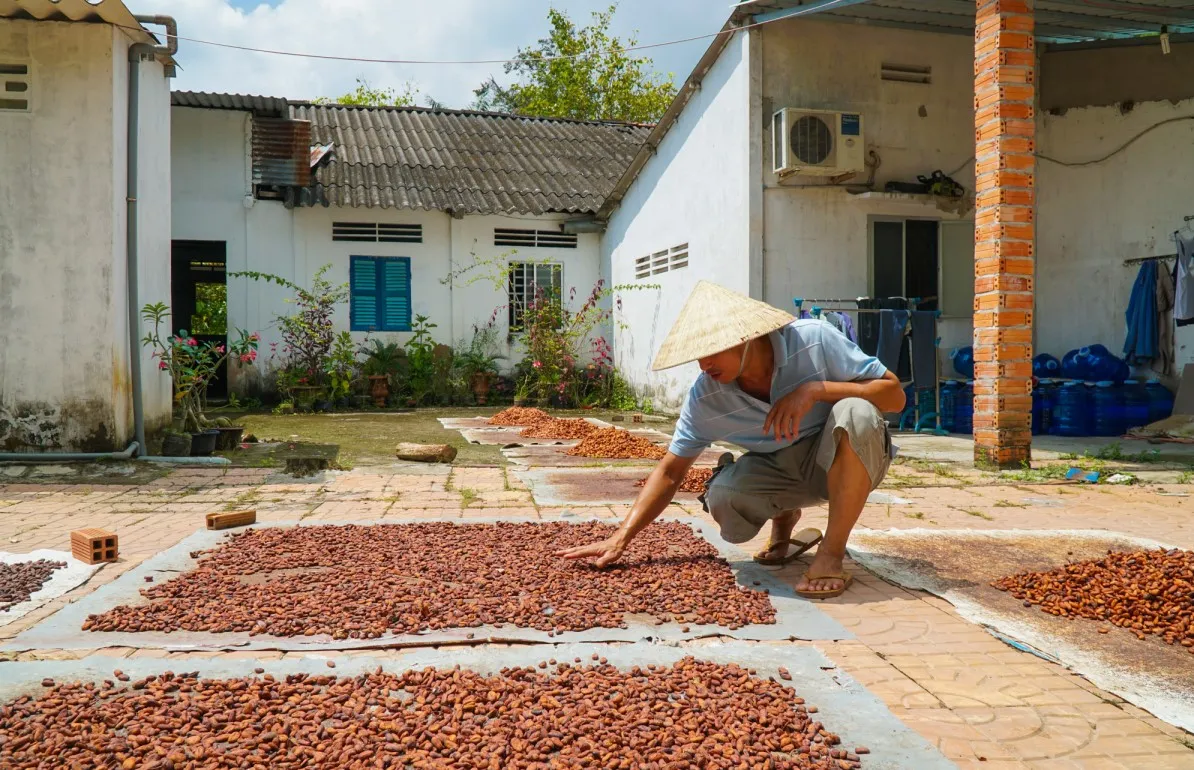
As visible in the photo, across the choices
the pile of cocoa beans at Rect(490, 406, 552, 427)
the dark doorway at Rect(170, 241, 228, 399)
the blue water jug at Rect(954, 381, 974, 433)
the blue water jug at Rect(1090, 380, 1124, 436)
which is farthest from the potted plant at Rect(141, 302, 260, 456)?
the blue water jug at Rect(1090, 380, 1124, 436)

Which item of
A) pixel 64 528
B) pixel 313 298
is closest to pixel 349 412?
pixel 313 298

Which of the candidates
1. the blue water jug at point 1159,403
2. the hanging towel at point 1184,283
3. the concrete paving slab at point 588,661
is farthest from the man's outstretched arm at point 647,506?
the blue water jug at point 1159,403

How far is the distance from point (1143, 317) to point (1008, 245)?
3.50 m

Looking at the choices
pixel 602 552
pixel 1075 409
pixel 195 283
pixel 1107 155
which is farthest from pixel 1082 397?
pixel 195 283

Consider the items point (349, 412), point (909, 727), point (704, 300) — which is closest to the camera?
point (909, 727)

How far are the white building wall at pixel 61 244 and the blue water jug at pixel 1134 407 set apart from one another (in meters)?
8.23

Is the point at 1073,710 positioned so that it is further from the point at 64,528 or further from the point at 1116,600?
the point at 64,528

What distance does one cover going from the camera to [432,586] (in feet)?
9.43

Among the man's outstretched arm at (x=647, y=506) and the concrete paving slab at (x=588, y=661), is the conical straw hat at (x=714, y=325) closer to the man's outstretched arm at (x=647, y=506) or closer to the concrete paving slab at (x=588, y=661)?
the man's outstretched arm at (x=647, y=506)

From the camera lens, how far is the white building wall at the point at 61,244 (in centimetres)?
579

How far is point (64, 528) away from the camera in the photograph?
3982mm

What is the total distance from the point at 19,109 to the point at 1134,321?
9.10 m

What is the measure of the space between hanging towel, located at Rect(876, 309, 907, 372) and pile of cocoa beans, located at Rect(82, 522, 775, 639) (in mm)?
4891

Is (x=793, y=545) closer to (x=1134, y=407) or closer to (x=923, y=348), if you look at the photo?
(x=923, y=348)
